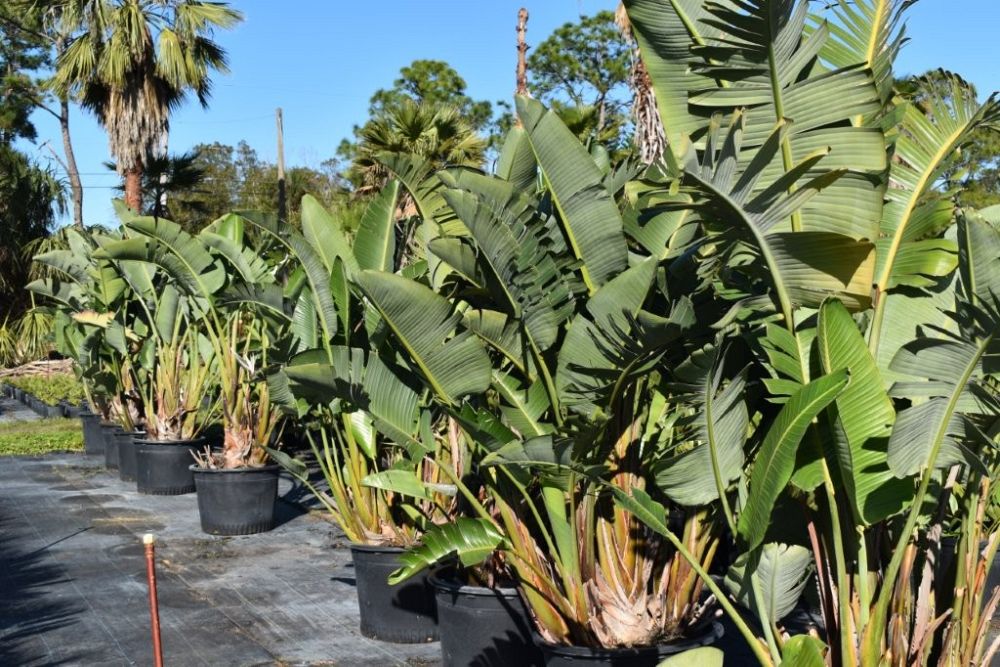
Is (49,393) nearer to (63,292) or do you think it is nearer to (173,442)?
(63,292)

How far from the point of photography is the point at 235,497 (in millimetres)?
8984

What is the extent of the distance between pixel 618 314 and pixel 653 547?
1.17 m

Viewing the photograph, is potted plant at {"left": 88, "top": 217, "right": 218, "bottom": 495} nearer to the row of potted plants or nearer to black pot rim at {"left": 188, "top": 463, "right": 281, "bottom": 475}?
black pot rim at {"left": 188, "top": 463, "right": 281, "bottom": 475}

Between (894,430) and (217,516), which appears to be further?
(217,516)

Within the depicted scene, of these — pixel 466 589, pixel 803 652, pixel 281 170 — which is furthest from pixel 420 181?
pixel 281 170

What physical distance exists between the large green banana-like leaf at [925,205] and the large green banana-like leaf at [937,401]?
40 cm

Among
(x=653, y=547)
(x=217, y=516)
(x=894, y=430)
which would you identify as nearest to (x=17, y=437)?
(x=217, y=516)

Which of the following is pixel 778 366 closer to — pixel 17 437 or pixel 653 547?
pixel 653 547

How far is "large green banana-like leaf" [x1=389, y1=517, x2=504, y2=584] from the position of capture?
4.28 m

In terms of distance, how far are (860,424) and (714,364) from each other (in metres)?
0.52

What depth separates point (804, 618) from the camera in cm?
639

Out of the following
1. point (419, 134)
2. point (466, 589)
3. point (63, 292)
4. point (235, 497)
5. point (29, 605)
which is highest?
point (419, 134)

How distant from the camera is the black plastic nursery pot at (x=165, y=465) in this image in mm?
11070

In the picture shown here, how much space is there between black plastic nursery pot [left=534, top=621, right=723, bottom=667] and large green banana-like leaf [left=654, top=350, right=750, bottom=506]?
2.46 ft
